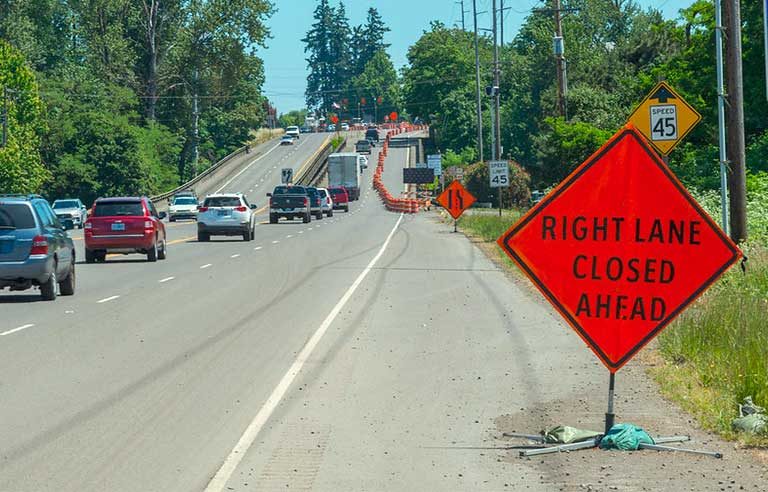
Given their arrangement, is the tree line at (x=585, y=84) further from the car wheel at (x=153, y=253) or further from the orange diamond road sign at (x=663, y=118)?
the car wheel at (x=153, y=253)

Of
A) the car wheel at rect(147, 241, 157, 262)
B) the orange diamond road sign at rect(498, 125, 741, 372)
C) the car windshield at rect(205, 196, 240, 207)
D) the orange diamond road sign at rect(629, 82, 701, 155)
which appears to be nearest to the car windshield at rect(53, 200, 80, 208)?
the car windshield at rect(205, 196, 240, 207)

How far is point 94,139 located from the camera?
10006cm

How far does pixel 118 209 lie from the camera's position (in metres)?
35.2

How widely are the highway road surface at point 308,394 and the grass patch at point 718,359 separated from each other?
0.33 m

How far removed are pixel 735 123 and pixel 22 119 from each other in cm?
7252

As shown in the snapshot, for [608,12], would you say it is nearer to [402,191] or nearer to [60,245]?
[402,191]

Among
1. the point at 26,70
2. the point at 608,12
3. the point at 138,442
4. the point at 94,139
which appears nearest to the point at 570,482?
the point at 138,442

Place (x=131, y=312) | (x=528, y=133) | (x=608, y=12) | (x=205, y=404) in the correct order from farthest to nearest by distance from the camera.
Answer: (x=608, y=12), (x=528, y=133), (x=131, y=312), (x=205, y=404)

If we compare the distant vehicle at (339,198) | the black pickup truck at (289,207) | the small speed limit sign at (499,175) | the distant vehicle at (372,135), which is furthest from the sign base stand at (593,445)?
the distant vehicle at (372,135)

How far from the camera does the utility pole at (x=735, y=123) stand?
74.8 ft

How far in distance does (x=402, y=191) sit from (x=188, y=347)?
101 m

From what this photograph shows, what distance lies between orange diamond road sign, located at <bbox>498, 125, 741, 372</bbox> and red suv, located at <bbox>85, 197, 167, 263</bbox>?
25269mm

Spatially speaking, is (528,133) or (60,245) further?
(528,133)

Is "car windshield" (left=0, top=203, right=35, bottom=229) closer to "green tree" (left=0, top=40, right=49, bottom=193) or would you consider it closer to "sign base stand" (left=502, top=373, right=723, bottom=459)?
"sign base stand" (left=502, top=373, right=723, bottom=459)
